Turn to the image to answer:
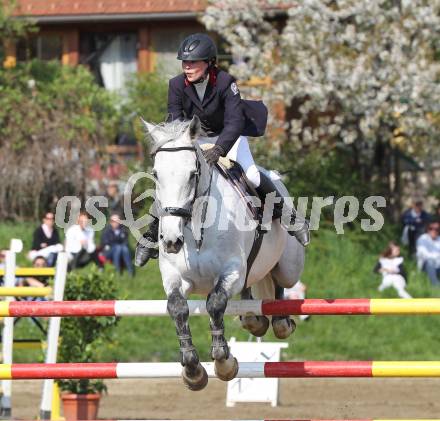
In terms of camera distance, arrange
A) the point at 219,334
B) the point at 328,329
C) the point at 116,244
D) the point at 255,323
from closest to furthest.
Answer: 1. the point at 219,334
2. the point at 255,323
3. the point at 328,329
4. the point at 116,244

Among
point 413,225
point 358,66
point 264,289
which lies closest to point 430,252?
point 413,225

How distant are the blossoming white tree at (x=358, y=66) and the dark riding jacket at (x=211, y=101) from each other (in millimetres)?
13005

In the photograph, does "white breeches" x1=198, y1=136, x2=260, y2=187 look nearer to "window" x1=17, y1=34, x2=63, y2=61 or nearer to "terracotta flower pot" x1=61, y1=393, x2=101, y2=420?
"terracotta flower pot" x1=61, y1=393, x2=101, y2=420

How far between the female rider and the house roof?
17.8m

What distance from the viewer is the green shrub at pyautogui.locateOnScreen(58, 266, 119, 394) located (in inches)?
428

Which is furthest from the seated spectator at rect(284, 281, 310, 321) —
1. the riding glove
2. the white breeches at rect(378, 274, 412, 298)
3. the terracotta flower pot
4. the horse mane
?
the horse mane

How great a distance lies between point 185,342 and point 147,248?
2.49ft

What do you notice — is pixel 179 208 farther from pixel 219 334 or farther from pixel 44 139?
pixel 44 139

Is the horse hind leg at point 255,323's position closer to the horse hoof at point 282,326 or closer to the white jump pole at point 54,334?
the horse hoof at point 282,326

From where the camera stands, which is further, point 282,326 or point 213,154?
point 282,326

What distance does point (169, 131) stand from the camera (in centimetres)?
650

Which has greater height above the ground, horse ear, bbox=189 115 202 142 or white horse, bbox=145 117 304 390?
horse ear, bbox=189 115 202 142

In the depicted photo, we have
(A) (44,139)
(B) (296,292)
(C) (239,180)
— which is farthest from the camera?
(A) (44,139)

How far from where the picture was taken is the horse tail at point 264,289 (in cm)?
831
